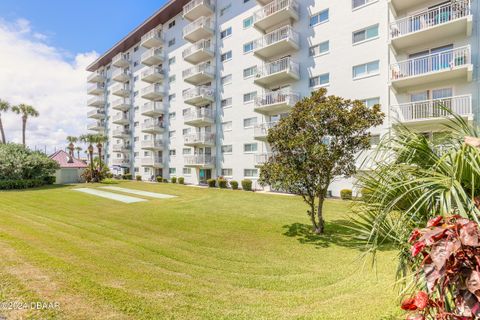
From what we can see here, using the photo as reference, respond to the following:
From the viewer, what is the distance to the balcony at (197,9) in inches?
1234

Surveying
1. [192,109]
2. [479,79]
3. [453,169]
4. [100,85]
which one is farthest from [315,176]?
[100,85]

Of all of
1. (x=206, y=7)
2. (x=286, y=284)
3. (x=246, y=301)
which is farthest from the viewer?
(x=206, y=7)

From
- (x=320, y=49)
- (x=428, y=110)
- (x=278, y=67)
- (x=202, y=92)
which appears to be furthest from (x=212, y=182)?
(x=428, y=110)

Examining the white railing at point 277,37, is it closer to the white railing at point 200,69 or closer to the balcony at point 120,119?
the white railing at point 200,69

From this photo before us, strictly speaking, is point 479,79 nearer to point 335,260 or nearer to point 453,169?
point 335,260

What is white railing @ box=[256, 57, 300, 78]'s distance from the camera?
24.0m

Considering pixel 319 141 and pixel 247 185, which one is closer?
pixel 319 141

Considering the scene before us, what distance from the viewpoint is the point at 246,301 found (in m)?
5.07

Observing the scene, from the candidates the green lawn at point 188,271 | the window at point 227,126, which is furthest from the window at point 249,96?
the green lawn at point 188,271

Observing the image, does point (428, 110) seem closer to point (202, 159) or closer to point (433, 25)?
point (433, 25)

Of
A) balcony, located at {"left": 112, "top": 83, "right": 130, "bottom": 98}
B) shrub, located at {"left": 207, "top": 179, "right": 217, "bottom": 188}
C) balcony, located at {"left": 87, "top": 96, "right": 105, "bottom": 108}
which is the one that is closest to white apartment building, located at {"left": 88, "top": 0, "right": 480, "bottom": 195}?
balcony, located at {"left": 112, "top": 83, "right": 130, "bottom": 98}

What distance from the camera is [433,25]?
642 inches

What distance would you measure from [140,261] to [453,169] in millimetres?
7126

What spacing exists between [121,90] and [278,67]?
34210 millimetres
